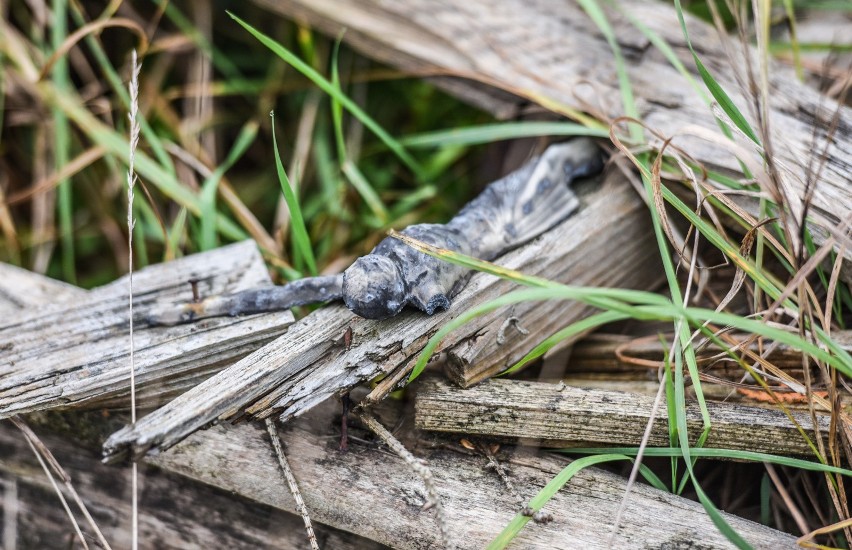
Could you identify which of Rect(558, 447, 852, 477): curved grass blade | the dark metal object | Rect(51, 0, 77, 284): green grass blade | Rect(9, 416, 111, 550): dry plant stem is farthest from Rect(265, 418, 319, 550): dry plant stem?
Rect(51, 0, 77, 284): green grass blade

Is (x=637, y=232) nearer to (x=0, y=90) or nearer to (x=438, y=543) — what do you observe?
(x=438, y=543)

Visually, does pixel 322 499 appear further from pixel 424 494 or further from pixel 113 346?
pixel 113 346

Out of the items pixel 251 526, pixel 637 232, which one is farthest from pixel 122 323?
pixel 637 232

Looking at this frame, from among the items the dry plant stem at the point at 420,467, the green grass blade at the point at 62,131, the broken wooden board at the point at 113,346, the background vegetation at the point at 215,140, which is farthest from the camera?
the green grass blade at the point at 62,131

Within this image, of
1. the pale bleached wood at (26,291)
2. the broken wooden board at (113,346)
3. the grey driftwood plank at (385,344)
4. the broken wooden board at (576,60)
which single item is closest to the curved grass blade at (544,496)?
the grey driftwood plank at (385,344)

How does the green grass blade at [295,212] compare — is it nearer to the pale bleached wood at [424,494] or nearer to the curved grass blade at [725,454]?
the pale bleached wood at [424,494]
